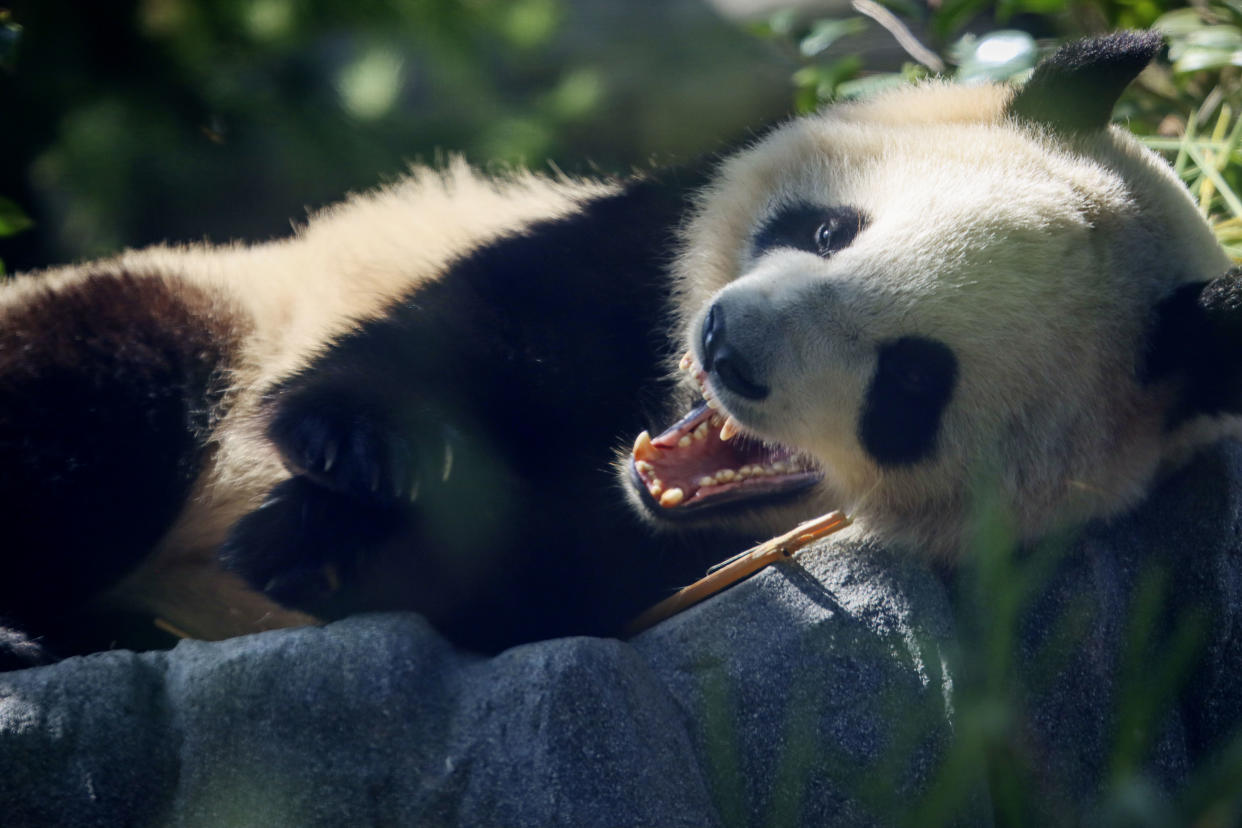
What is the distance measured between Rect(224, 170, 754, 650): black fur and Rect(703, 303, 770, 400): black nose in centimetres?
39

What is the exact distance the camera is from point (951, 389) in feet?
5.85

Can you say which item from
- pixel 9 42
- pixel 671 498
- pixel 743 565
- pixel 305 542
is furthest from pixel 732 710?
pixel 9 42

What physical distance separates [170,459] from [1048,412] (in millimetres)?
1645

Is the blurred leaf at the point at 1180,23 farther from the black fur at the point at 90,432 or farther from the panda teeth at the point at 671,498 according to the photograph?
the black fur at the point at 90,432

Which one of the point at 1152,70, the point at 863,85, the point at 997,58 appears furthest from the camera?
the point at 1152,70

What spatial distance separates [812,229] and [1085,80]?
566mm

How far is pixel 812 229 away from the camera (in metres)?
1.98

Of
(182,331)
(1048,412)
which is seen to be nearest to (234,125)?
(182,331)

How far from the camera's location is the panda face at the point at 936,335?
1719 millimetres

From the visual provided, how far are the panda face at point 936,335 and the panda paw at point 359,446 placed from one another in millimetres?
378

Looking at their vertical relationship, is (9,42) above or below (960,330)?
above

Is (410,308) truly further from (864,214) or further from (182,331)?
(864,214)

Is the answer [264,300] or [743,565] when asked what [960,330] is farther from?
[264,300]

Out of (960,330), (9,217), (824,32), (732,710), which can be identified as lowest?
(732,710)
